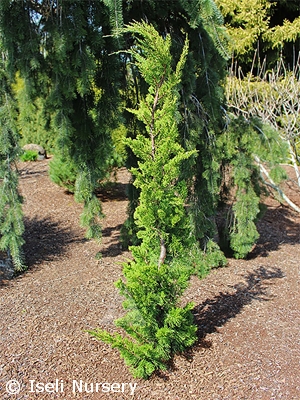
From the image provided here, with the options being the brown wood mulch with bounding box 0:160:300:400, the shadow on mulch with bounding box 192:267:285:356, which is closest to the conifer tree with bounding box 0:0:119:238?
the brown wood mulch with bounding box 0:160:300:400

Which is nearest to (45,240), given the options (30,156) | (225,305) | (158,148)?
(225,305)

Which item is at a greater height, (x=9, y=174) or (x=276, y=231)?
(x=9, y=174)

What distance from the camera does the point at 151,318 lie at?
251 centimetres

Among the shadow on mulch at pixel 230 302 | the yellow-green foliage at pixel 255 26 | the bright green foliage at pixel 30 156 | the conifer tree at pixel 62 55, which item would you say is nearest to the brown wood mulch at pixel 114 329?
the shadow on mulch at pixel 230 302

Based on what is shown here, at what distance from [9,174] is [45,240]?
→ 6.12ft

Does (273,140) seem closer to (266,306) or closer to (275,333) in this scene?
(266,306)

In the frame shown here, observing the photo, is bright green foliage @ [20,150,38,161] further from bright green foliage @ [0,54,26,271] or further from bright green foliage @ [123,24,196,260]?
bright green foliage @ [123,24,196,260]

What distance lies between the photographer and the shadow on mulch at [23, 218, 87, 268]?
15.5 feet

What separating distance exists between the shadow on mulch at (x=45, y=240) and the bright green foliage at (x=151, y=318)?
230 centimetres

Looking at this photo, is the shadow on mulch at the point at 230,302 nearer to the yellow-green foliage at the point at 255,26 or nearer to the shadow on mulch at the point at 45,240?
the shadow on mulch at the point at 45,240

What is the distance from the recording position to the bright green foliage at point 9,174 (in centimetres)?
333

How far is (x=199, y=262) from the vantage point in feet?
12.6

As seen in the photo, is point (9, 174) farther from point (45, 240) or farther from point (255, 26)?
point (255, 26)

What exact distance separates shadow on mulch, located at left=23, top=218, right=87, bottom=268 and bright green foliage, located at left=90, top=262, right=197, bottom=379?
230 centimetres
